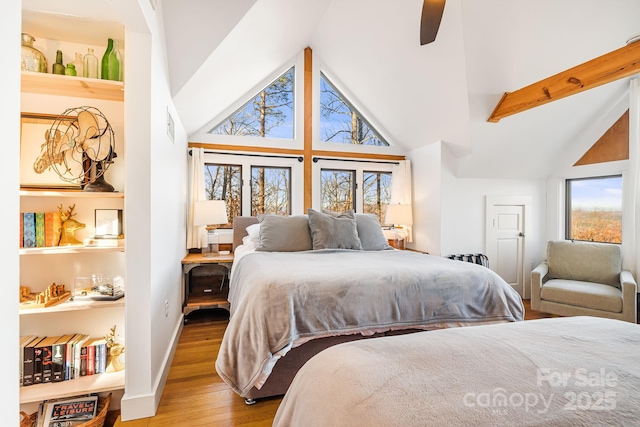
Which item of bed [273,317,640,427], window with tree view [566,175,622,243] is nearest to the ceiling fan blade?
bed [273,317,640,427]

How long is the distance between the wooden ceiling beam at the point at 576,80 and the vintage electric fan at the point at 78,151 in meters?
3.45

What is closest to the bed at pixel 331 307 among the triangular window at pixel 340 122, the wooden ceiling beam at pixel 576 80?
the wooden ceiling beam at pixel 576 80

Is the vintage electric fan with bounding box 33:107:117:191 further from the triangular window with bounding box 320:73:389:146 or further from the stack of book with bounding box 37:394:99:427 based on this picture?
the triangular window with bounding box 320:73:389:146

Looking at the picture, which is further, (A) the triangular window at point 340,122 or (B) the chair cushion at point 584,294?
(A) the triangular window at point 340,122

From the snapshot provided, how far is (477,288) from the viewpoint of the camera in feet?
6.74

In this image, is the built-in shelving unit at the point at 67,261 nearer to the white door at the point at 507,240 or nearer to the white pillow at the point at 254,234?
the white pillow at the point at 254,234

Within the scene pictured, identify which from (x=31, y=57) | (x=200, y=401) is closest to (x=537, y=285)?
(x=200, y=401)

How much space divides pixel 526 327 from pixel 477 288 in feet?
3.31

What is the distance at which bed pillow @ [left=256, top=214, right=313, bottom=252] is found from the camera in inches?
114

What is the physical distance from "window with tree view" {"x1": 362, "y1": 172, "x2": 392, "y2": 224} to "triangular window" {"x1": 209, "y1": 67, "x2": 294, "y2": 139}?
51.5 inches

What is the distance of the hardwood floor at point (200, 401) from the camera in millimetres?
1729

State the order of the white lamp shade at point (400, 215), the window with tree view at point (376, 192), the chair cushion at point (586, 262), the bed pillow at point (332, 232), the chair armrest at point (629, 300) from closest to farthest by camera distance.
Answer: the chair armrest at point (629, 300), the bed pillow at point (332, 232), the chair cushion at point (586, 262), the white lamp shade at point (400, 215), the window with tree view at point (376, 192)

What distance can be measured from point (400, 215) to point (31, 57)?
3.72 m

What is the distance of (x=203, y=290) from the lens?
360 centimetres
